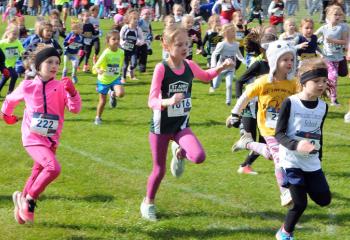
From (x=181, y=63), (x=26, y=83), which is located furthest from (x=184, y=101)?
(x=26, y=83)

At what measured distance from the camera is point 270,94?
7.85m

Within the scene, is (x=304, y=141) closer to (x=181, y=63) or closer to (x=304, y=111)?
(x=304, y=111)

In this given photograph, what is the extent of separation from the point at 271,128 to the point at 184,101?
1.16 meters

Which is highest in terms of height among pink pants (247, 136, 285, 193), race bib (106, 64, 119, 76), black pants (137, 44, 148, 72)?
pink pants (247, 136, 285, 193)

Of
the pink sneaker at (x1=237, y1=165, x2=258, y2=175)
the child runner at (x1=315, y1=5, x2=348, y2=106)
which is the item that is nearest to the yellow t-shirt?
the pink sneaker at (x1=237, y1=165, x2=258, y2=175)

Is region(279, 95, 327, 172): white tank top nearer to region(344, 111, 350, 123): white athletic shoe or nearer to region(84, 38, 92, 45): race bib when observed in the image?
region(344, 111, 350, 123): white athletic shoe

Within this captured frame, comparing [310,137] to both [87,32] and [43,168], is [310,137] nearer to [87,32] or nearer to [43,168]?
[43,168]

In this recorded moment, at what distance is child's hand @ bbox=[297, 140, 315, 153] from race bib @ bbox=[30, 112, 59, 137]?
8.90 ft

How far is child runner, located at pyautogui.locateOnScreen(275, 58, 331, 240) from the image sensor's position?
641 cm

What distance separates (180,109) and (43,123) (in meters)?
1.52

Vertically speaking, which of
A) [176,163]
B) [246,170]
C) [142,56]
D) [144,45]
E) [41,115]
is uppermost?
[41,115]

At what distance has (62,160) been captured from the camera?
10797 millimetres

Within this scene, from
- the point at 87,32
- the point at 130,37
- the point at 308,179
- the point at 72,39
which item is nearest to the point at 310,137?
the point at 308,179

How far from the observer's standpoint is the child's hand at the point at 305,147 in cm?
592
